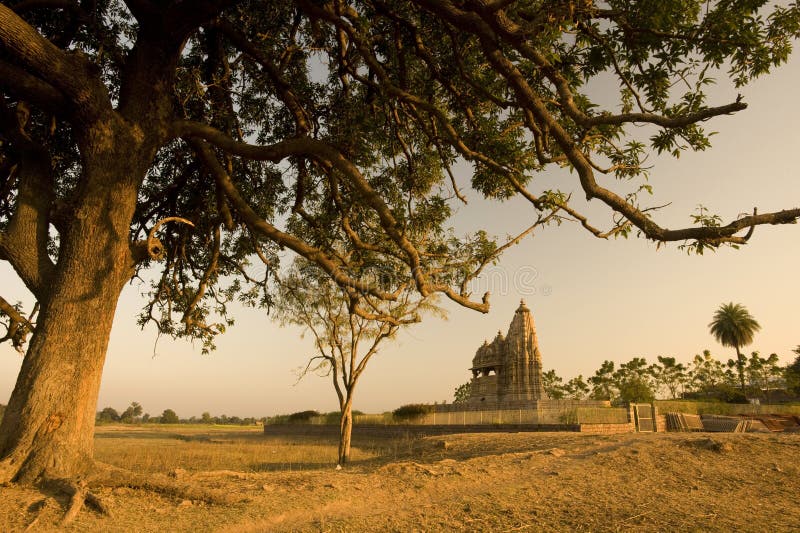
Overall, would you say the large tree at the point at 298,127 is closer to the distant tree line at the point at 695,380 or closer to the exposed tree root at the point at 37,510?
the exposed tree root at the point at 37,510

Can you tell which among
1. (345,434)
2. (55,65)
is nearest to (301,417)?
(345,434)

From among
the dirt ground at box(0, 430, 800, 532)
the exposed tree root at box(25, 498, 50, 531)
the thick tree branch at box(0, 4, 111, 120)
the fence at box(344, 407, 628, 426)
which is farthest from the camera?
the fence at box(344, 407, 628, 426)

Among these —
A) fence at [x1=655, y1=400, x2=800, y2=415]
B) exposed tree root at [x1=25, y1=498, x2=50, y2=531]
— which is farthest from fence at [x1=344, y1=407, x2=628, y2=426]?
exposed tree root at [x1=25, y1=498, x2=50, y2=531]

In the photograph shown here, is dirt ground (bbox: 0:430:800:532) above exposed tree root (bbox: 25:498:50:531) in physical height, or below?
below

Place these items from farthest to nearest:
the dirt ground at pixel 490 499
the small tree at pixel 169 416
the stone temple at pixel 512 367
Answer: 1. the small tree at pixel 169 416
2. the stone temple at pixel 512 367
3. the dirt ground at pixel 490 499

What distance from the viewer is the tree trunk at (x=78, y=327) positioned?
18.1ft

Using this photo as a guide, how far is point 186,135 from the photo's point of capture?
7730 millimetres

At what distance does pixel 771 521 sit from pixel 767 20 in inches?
253

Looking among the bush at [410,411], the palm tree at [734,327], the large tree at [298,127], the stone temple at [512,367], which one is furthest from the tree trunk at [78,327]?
the palm tree at [734,327]

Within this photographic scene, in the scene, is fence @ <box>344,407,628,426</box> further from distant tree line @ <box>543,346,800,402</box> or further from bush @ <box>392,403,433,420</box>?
distant tree line @ <box>543,346,800,402</box>

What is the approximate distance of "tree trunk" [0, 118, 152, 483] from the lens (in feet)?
18.1

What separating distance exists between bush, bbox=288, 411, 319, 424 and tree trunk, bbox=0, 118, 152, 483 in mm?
34253

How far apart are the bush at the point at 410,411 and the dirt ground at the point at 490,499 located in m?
21.3

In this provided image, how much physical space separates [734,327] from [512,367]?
6271 centimetres
